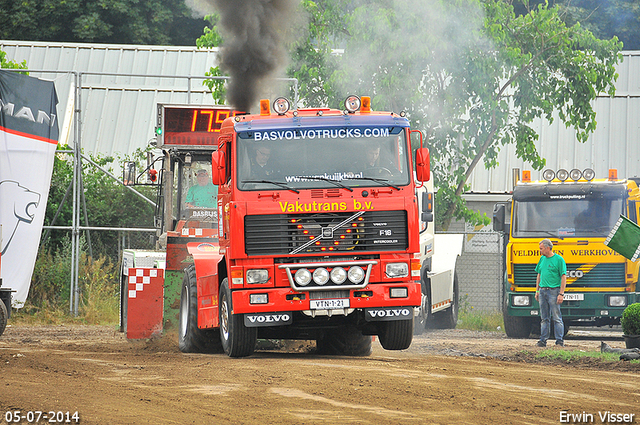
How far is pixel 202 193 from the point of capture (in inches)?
548

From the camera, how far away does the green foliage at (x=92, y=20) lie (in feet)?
127

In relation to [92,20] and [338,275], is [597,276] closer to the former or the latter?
[338,275]

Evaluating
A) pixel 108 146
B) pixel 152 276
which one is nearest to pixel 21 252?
pixel 152 276

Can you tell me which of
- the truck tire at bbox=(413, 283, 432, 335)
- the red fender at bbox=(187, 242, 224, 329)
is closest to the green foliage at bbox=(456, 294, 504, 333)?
the truck tire at bbox=(413, 283, 432, 335)

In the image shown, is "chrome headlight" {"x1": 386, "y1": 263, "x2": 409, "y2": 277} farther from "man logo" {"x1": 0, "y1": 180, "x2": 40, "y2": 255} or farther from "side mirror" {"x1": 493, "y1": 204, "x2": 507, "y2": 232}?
"man logo" {"x1": 0, "y1": 180, "x2": 40, "y2": 255}

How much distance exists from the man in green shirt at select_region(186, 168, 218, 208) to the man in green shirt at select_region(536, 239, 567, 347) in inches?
229

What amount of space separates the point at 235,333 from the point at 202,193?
162 inches

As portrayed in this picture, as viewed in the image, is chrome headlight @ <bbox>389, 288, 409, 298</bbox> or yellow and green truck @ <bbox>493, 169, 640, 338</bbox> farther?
yellow and green truck @ <bbox>493, 169, 640, 338</bbox>

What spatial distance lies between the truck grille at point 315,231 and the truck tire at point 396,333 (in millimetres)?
1255

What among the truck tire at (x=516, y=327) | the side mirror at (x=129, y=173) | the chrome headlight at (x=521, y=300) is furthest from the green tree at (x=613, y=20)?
the side mirror at (x=129, y=173)

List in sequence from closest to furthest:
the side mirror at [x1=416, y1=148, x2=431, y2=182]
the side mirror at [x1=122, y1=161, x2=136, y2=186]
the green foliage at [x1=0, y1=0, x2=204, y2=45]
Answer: the side mirror at [x1=416, y1=148, x2=431, y2=182], the side mirror at [x1=122, y1=161, x2=136, y2=186], the green foliage at [x1=0, y1=0, x2=204, y2=45]

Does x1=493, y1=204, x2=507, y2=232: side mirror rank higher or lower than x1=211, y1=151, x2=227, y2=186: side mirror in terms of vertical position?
lower

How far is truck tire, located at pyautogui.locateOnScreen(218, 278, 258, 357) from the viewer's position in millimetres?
10242

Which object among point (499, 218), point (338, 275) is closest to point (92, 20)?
point (499, 218)
